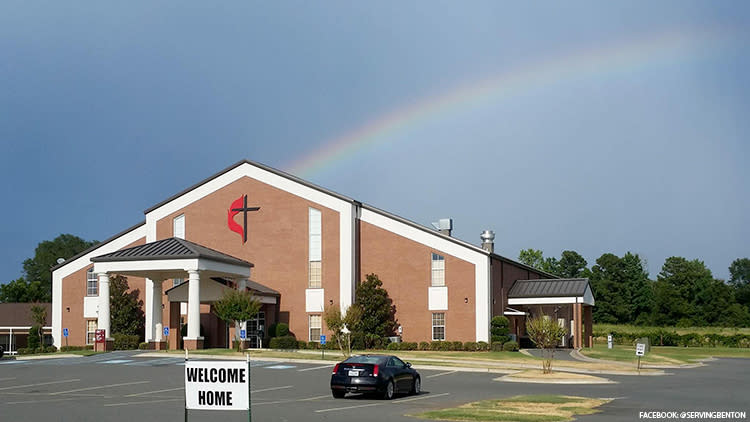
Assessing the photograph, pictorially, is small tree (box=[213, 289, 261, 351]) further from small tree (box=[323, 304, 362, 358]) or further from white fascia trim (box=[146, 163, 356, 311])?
white fascia trim (box=[146, 163, 356, 311])

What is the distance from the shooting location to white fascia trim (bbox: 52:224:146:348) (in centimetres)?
6306

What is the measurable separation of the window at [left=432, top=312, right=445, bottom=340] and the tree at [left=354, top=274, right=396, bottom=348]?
9.36ft

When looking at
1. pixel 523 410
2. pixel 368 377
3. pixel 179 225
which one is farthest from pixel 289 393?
pixel 179 225

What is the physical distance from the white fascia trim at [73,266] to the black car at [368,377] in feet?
140

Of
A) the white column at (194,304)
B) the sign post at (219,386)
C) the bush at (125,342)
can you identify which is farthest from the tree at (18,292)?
the sign post at (219,386)

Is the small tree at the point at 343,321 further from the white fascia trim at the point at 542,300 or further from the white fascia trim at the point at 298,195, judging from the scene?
the white fascia trim at the point at 542,300

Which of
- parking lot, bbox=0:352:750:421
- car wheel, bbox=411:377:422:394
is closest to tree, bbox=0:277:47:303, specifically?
parking lot, bbox=0:352:750:421

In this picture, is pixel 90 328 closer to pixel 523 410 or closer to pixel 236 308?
pixel 236 308

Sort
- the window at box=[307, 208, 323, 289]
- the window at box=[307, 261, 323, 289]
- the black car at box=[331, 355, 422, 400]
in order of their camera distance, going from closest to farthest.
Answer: the black car at box=[331, 355, 422, 400], the window at box=[307, 261, 323, 289], the window at box=[307, 208, 323, 289]

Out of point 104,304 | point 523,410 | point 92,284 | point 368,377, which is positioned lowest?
point 523,410

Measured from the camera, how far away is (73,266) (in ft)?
209

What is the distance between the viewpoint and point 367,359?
79.3 feet

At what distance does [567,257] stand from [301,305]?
8949cm

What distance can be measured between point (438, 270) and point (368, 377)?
33.3 metres
